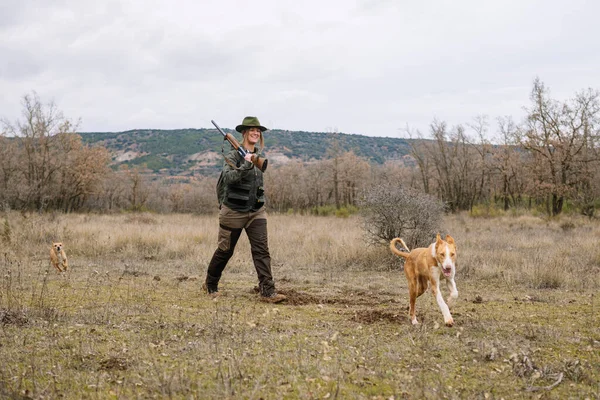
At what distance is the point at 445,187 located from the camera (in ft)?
116

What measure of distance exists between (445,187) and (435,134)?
13.2ft

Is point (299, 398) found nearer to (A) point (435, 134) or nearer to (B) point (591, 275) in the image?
(B) point (591, 275)

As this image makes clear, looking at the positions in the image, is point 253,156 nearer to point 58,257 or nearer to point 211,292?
point 211,292

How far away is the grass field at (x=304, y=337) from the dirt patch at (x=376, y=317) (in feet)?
0.08

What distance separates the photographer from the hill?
10138 cm

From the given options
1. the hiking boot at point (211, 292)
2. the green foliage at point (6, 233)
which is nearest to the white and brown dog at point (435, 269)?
the hiking boot at point (211, 292)

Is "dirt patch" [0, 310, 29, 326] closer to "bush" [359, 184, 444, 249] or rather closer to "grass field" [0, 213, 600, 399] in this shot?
"grass field" [0, 213, 600, 399]

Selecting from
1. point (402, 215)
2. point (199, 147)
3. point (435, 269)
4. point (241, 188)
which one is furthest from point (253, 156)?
point (199, 147)

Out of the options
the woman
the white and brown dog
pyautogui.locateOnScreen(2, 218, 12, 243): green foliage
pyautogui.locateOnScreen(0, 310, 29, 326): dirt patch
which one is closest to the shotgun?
the woman

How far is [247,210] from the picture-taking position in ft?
22.0

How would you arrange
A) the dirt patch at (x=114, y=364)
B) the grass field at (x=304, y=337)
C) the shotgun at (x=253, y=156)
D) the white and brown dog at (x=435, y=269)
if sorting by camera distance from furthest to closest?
the shotgun at (x=253, y=156) < the white and brown dog at (x=435, y=269) < the dirt patch at (x=114, y=364) < the grass field at (x=304, y=337)

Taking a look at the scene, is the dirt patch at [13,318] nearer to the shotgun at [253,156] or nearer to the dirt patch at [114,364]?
the dirt patch at [114,364]

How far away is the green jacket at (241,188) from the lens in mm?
6645

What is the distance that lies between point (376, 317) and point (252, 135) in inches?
121
